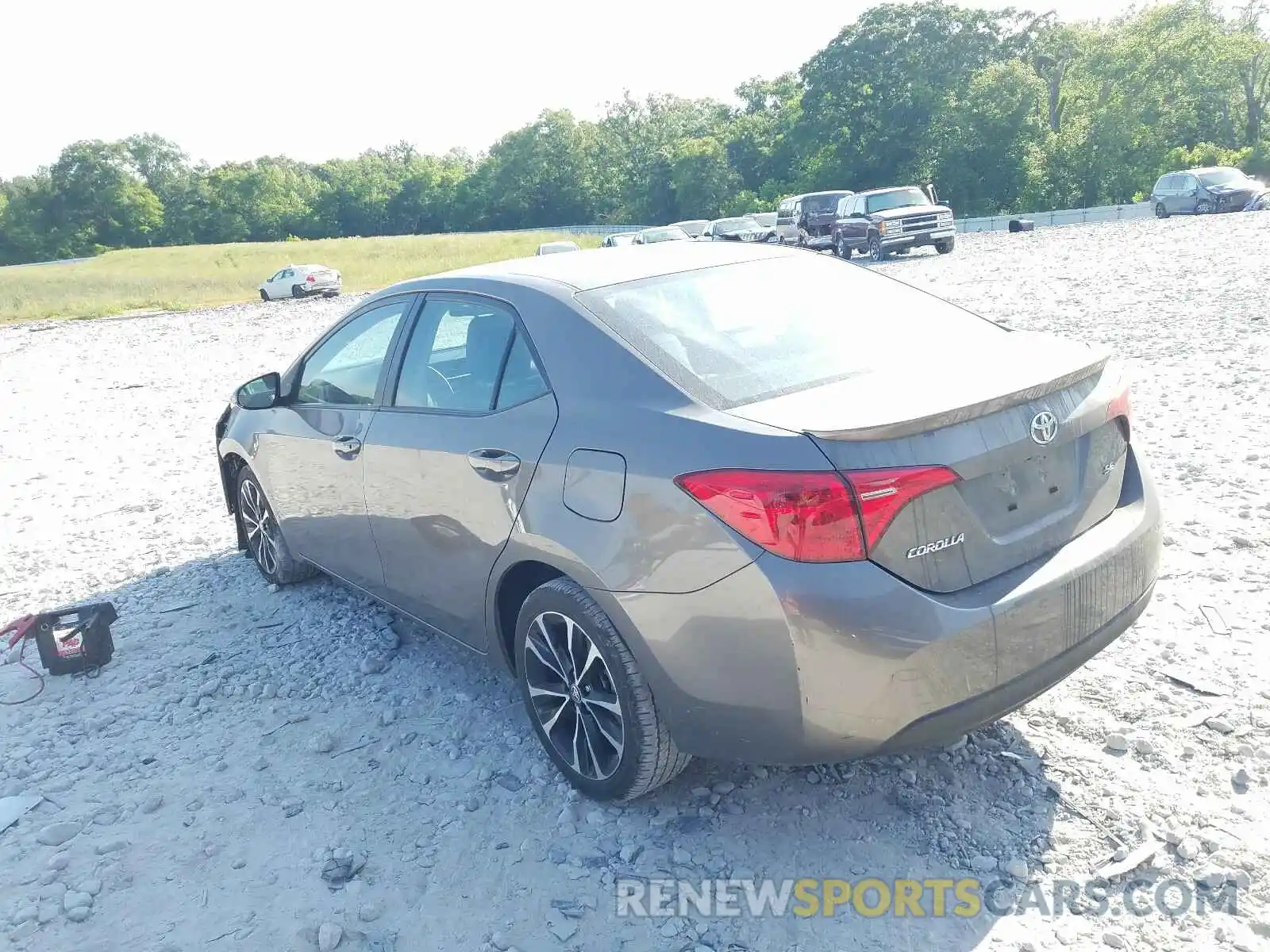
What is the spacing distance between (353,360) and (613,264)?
139 centimetres

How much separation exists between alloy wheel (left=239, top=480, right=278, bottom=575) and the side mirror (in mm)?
575

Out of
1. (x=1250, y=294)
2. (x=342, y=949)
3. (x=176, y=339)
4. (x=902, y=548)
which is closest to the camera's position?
(x=902, y=548)

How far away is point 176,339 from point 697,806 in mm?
21204

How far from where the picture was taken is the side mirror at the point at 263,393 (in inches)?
192

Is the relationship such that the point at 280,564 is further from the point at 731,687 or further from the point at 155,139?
the point at 155,139

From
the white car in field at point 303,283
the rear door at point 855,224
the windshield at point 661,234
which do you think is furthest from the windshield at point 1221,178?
the white car in field at point 303,283

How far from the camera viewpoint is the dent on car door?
3.27 m

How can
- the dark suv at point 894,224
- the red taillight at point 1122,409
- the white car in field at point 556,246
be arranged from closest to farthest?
the red taillight at point 1122,409
the white car in field at point 556,246
the dark suv at point 894,224

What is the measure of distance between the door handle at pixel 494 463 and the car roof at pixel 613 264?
666mm

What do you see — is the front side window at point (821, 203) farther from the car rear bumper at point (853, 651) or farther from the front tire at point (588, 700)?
the car rear bumper at point (853, 651)

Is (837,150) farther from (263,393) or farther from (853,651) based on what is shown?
(853,651)

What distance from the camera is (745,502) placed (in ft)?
8.30

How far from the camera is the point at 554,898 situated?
9.37 ft

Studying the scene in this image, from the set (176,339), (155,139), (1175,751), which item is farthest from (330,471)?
(155,139)
